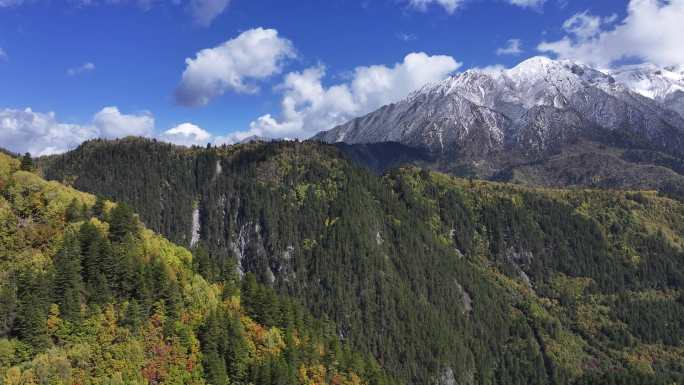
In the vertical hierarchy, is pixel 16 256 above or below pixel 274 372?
above

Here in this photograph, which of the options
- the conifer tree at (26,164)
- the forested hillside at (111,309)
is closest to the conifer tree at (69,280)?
the forested hillside at (111,309)

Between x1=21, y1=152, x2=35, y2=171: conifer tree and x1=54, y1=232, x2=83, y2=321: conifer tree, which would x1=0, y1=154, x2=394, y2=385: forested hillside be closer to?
x1=54, y1=232, x2=83, y2=321: conifer tree

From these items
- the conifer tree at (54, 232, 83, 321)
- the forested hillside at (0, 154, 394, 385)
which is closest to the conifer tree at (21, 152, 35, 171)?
the forested hillside at (0, 154, 394, 385)

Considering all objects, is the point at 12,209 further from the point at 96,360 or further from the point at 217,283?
the point at 217,283

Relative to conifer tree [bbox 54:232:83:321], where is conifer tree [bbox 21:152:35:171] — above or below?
above

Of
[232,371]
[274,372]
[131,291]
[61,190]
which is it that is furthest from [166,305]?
[61,190]

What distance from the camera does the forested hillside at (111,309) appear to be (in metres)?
69.1

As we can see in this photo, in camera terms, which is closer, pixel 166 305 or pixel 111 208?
pixel 166 305

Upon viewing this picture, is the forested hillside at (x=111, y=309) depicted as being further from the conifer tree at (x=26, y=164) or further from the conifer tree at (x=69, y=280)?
the conifer tree at (x=26, y=164)

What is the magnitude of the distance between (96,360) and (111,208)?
1221 inches

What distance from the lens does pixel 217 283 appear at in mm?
108125

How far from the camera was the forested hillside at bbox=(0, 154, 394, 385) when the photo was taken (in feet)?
227

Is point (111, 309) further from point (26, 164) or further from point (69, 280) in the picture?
point (26, 164)

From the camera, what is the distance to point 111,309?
3088 inches
